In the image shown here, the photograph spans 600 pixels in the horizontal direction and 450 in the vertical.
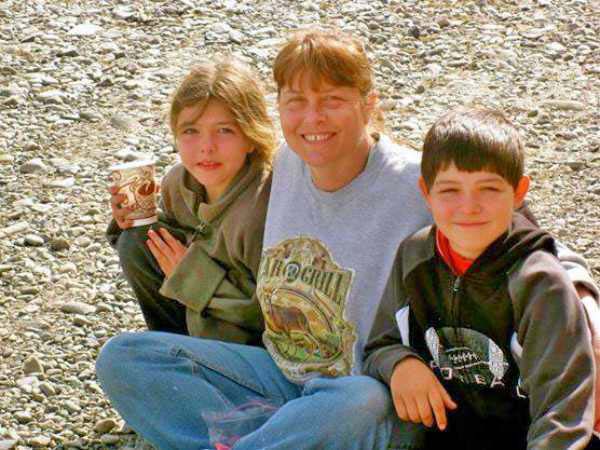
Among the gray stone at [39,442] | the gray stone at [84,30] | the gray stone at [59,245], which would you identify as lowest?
the gray stone at [39,442]

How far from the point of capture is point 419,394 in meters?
3.89

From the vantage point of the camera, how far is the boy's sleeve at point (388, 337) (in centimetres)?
398

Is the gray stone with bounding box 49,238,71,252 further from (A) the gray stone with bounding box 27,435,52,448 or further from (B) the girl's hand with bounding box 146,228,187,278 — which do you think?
(A) the gray stone with bounding box 27,435,52,448

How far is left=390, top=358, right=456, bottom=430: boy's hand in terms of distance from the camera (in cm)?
387

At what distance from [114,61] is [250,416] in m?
4.50

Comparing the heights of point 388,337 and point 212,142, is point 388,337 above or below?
below

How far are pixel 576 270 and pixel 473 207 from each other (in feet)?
1.31

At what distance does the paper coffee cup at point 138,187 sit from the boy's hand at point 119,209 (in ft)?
0.05

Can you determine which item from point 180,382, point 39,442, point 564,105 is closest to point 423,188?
point 180,382

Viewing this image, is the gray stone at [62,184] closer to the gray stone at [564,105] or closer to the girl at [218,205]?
the girl at [218,205]

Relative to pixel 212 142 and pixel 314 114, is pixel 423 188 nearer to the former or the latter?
pixel 314 114

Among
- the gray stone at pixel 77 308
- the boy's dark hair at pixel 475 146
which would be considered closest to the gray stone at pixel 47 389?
the gray stone at pixel 77 308

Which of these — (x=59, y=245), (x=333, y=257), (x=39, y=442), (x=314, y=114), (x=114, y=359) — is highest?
(x=314, y=114)

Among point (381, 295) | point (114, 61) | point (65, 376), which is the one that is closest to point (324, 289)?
point (381, 295)
